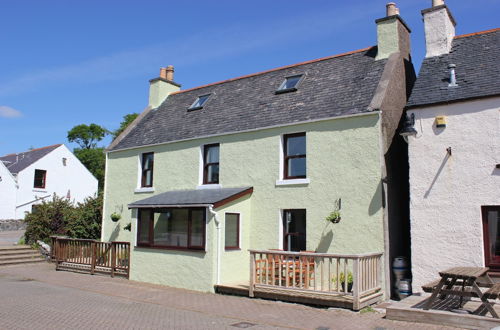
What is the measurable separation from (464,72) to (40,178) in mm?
36580

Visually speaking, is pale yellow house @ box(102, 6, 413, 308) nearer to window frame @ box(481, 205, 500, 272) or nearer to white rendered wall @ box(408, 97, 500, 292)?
white rendered wall @ box(408, 97, 500, 292)

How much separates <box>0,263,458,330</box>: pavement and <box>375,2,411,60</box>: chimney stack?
28.1 feet

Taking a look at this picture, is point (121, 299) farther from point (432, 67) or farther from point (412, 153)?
point (432, 67)

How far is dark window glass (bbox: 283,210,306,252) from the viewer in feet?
43.8

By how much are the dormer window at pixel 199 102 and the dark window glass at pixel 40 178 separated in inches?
1005

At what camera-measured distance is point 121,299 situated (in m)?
11.7

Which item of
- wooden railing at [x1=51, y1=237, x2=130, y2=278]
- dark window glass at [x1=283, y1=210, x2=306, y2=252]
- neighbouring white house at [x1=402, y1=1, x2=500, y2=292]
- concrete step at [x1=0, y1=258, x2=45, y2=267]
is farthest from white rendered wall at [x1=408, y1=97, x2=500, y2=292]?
concrete step at [x1=0, y1=258, x2=45, y2=267]

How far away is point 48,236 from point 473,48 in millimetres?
19178

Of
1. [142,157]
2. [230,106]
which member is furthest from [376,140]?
[142,157]

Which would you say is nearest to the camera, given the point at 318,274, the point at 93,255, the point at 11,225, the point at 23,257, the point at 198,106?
the point at 318,274

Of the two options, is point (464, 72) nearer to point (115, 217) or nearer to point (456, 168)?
point (456, 168)

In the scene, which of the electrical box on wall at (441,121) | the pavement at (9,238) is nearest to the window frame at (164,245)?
the electrical box on wall at (441,121)

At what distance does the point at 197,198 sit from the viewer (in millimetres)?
14047

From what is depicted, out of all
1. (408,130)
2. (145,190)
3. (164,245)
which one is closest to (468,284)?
(408,130)
